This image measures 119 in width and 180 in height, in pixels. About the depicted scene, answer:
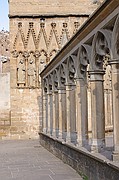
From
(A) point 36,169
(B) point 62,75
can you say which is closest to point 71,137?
(A) point 36,169

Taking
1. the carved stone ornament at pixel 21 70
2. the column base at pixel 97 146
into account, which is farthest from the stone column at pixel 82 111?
the carved stone ornament at pixel 21 70

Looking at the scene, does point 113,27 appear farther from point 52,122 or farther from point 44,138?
point 44,138

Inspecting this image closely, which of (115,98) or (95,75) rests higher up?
(95,75)

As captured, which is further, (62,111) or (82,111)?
(62,111)

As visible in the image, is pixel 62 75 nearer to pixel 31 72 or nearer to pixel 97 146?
pixel 97 146

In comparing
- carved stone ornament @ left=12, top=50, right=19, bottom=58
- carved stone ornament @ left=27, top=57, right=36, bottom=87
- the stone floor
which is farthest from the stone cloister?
carved stone ornament @ left=12, top=50, right=19, bottom=58

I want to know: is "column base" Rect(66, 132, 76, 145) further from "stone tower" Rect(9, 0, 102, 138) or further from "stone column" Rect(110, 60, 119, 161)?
"stone tower" Rect(9, 0, 102, 138)

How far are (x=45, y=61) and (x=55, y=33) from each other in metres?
1.48

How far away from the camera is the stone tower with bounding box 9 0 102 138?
57.5 feet

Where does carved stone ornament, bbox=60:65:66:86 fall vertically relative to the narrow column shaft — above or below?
above

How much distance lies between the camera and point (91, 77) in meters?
6.06

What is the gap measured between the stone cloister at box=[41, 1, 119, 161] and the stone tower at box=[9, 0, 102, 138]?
21.6 ft

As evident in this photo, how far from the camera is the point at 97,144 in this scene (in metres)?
5.94

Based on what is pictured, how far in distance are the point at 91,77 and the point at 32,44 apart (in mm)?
12215
